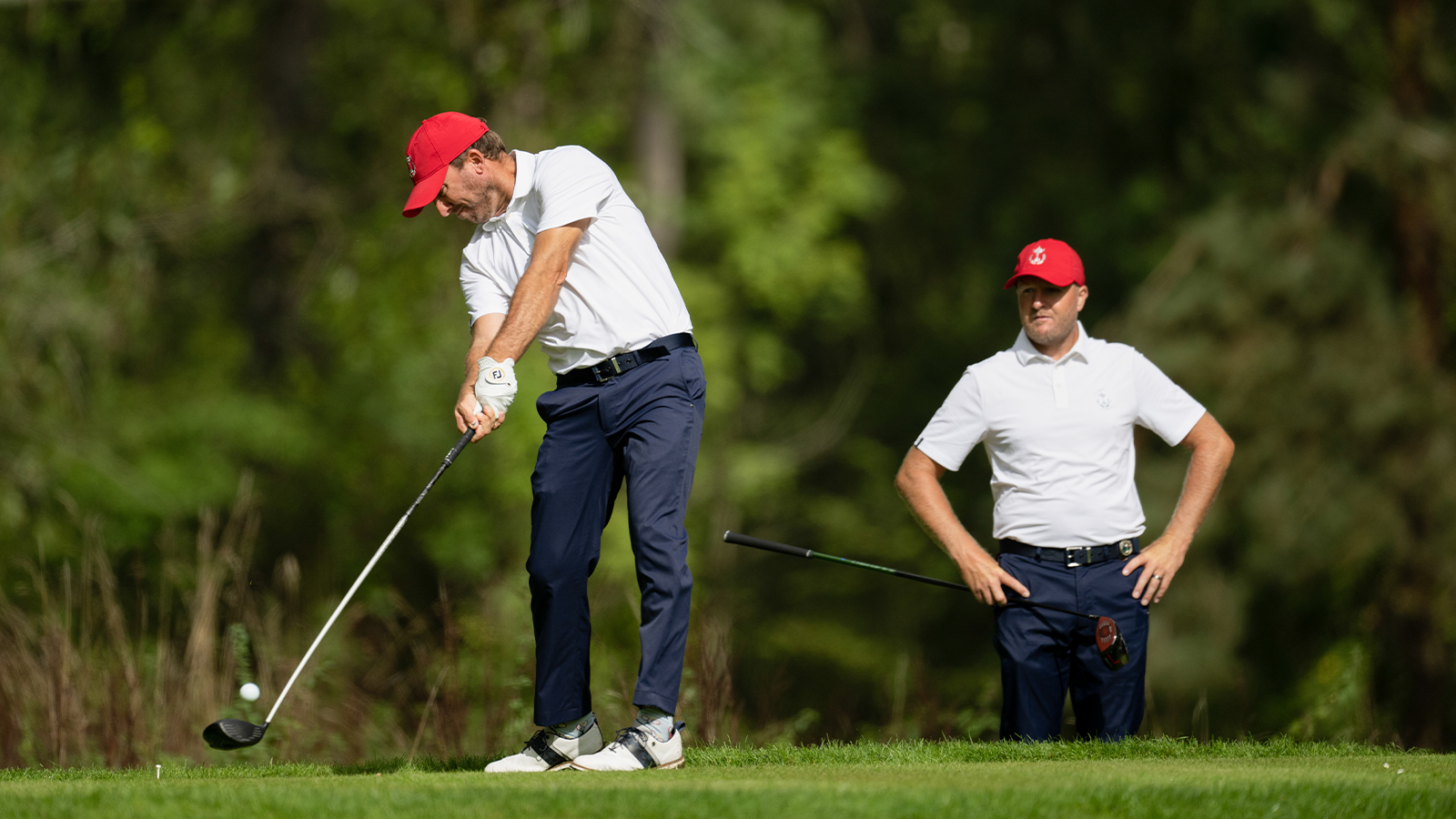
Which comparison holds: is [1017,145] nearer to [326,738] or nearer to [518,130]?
[518,130]

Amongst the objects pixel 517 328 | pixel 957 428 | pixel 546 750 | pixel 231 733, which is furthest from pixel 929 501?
pixel 231 733

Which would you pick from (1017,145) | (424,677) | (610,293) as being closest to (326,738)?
(424,677)

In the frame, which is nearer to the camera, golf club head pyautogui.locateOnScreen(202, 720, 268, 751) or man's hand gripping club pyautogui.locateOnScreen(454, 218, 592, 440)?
golf club head pyautogui.locateOnScreen(202, 720, 268, 751)

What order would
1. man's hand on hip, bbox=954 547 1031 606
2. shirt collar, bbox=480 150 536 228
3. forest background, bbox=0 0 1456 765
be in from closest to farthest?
1. shirt collar, bbox=480 150 536 228
2. man's hand on hip, bbox=954 547 1031 606
3. forest background, bbox=0 0 1456 765

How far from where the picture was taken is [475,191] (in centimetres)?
519

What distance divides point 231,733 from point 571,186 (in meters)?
1.89

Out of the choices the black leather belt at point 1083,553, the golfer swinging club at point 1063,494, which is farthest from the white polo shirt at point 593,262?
the black leather belt at point 1083,553

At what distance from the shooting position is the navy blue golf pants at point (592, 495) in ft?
16.4

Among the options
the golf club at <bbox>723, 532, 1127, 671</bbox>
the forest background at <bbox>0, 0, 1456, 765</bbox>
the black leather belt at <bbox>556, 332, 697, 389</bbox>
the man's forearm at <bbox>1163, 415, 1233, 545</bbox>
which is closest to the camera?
the black leather belt at <bbox>556, 332, 697, 389</bbox>

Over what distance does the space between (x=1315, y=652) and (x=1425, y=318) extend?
9.70 feet

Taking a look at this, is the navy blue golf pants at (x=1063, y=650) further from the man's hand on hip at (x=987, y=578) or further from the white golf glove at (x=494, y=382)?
the white golf glove at (x=494, y=382)

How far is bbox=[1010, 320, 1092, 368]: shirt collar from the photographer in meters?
5.82

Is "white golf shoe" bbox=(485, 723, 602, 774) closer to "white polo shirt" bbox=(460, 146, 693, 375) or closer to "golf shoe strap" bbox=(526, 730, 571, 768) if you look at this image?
"golf shoe strap" bbox=(526, 730, 571, 768)

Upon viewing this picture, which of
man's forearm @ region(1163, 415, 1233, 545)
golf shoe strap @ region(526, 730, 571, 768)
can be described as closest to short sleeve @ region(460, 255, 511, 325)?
golf shoe strap @ region(526, 730, 571, 768)
